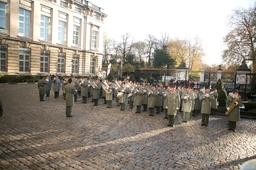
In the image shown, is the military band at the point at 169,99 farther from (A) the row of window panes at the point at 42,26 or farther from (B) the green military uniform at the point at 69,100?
(A) the row of window panes at the point at 42,26

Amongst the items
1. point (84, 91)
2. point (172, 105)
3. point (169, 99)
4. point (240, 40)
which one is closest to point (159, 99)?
point (169, 99)

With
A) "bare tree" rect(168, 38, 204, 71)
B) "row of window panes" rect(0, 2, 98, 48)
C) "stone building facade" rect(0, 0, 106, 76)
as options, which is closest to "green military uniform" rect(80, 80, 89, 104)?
"stone building facade" rect(0, 0, 106, 76)

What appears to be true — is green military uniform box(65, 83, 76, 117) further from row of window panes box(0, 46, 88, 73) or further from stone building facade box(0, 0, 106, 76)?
row of window panes box(0, 46, 88, 73)

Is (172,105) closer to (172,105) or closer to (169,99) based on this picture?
(172,105)

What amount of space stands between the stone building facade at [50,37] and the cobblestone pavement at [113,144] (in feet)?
66.9

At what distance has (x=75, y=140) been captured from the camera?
6664 mm

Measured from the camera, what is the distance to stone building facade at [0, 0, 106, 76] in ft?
84.9

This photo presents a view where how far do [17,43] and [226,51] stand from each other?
31.3 meters

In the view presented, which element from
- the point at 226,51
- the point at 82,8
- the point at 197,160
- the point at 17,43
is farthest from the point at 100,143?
the point at 82,8

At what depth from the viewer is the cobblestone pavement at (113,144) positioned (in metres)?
5.18

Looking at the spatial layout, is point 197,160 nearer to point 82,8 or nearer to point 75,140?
point 75,140

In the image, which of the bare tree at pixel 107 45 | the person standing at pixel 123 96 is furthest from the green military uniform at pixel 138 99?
the bare tree at pixel 107 45

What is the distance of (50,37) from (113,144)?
3000 cm

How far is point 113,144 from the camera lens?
258 inches
